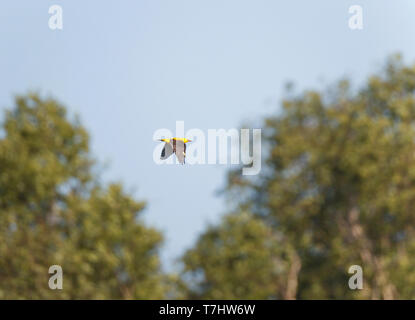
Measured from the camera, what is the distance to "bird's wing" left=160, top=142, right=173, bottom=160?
10.5 metres

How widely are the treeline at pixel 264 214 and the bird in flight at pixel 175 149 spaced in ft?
79.8

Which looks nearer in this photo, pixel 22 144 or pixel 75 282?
pixel 75 282

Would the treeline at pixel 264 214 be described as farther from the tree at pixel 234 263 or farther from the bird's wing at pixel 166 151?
the bird's wing at pixel 166 151

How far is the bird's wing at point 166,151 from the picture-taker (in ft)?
34.5

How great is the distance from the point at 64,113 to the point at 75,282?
31.5ft

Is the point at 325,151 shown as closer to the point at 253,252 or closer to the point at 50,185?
the point at 253,252

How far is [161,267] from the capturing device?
119 ft

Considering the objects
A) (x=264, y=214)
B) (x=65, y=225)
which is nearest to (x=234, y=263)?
(x=264, y=214)

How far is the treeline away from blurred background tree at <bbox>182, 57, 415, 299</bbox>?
0.08 meters

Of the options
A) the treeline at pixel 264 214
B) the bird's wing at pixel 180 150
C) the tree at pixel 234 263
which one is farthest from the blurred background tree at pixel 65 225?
the bird's wing at pixel 180 150

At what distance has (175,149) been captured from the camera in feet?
34.9

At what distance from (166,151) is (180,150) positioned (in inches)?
7.8

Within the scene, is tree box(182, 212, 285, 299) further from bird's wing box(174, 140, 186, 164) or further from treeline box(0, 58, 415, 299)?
bird's wing box(174, 140, 186, 164)
